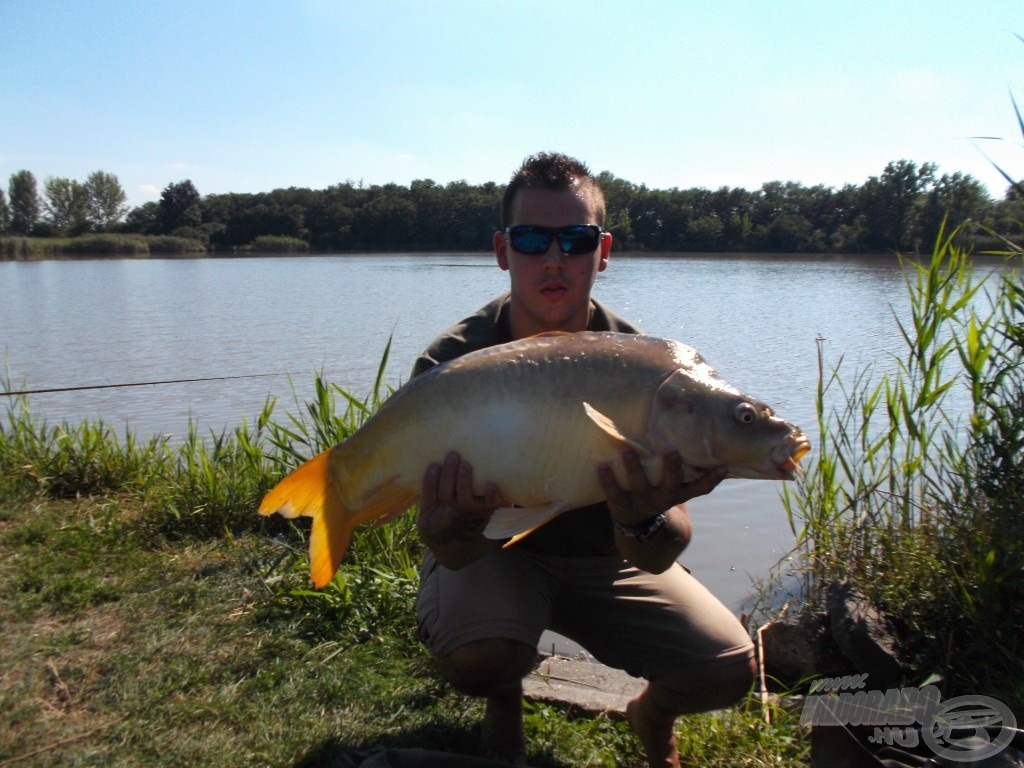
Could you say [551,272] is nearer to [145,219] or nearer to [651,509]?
[651,509]

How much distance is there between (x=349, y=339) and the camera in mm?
11883

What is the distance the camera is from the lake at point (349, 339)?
543cm

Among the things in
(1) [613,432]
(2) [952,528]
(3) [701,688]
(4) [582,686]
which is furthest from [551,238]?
(2) [952,528]

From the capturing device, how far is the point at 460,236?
55.5m

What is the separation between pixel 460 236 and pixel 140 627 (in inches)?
2125

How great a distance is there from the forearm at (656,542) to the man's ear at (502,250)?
2.95 ft

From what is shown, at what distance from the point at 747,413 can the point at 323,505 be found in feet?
3.15

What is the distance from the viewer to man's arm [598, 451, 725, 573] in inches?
68.8

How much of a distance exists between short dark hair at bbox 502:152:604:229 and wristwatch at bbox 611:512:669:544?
3.15 ft

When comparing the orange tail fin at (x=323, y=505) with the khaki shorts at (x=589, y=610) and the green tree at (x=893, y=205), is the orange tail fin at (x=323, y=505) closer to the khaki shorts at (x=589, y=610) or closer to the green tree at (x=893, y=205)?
the khaki shorts at (x=589, y=610)

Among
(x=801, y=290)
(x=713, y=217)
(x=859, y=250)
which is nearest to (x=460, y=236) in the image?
(x=713, y=217)
